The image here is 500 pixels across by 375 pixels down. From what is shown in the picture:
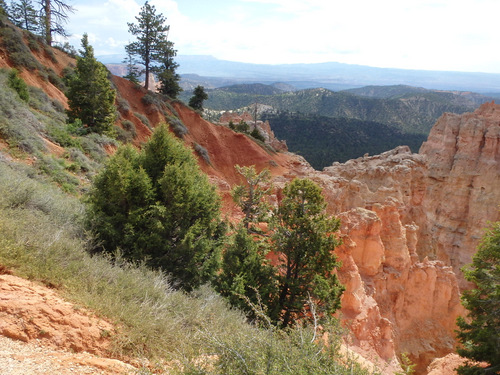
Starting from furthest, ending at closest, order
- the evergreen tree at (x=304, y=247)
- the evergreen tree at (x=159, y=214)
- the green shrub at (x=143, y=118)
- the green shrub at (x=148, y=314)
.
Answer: the green shrub at (x=143, y=118) → the evergreen tree at (x=304, y=247) → the evergreen tree at (x=159, y=214) → the green shrub at (x=148, y=314)

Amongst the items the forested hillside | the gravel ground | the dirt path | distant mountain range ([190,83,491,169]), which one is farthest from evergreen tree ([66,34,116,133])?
the forested hillside

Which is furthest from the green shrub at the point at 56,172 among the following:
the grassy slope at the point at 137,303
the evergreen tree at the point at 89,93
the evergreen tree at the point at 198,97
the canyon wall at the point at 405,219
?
the evergreen tree at the point at 198,97

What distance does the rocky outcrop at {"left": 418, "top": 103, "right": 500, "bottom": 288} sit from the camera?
1184 inches

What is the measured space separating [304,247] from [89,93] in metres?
14.6

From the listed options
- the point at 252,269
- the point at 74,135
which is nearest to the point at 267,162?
the point at 74,135

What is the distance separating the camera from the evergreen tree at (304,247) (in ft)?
30.0

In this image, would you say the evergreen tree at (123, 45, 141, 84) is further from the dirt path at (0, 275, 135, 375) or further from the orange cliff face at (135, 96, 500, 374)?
the dirt path at (0, 275, 135, 375)

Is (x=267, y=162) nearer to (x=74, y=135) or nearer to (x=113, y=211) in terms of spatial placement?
(x=74, y=135)

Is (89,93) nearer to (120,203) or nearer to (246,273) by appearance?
(120,203)

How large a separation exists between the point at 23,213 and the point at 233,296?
5.19 meters

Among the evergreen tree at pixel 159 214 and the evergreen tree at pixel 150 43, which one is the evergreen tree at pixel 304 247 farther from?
the evergreen tree at pixel 150 43

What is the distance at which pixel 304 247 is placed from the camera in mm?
9281

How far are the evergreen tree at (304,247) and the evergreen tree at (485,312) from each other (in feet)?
11.5

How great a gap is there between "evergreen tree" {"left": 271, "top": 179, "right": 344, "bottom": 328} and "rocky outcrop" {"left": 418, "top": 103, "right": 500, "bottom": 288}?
25.0 meters
